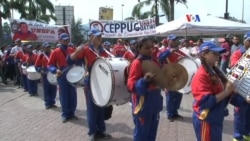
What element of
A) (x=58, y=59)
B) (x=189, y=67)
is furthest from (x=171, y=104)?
(x=58, y=59)

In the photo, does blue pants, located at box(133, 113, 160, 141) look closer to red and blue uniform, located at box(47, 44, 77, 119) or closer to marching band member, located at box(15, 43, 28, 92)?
red and blue uniform, located at box(47, 44, 77, 119)

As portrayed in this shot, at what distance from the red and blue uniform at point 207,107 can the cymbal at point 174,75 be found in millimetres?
250

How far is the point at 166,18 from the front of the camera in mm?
32344

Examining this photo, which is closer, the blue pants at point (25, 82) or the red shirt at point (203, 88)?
the red shirt at point (203, 88)

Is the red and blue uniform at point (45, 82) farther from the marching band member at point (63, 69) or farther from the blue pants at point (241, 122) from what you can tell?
the blue pants at point (241, 122)

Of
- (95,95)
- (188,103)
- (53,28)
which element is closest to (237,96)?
(95,95)

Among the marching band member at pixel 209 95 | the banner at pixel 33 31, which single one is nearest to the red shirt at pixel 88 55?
the marching band member at pixel 209 95

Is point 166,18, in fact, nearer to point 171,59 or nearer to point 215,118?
point 171,59

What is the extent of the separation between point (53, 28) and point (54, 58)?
13.1 meters

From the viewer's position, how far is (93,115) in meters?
6.63

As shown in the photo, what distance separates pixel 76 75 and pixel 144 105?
296 centimetres

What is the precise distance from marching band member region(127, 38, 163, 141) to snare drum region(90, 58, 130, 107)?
0.76 meters

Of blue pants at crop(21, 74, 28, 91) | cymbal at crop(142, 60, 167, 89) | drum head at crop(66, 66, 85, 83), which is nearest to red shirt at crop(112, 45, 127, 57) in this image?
blue pants at crop(21, 74, 28, 91)

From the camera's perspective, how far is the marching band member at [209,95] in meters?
3.96
